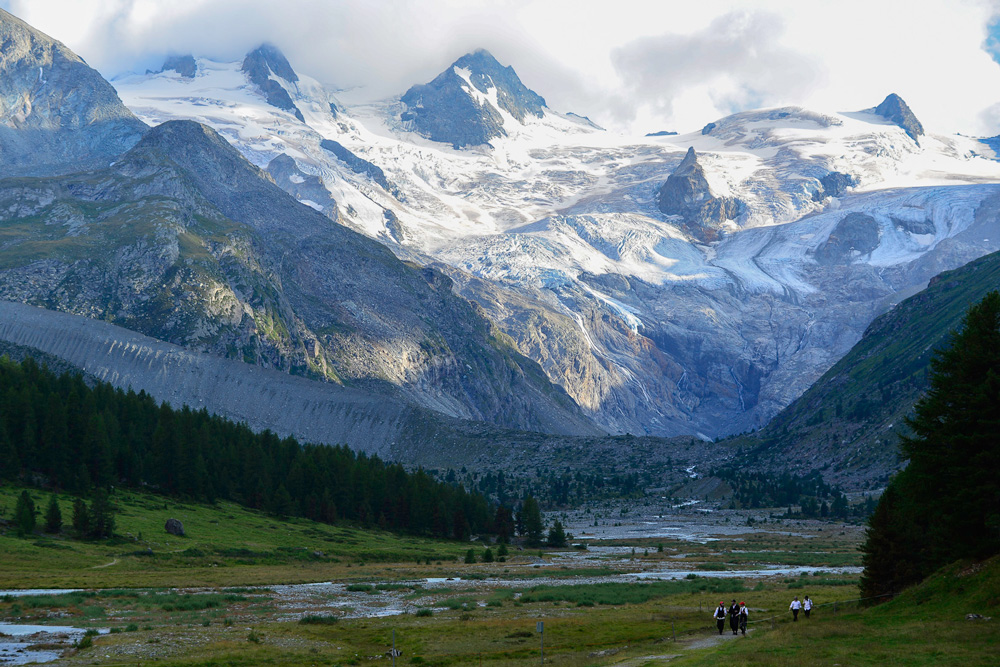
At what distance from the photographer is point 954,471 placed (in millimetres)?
45344

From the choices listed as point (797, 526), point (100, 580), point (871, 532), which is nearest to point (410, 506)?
point (100, 580)

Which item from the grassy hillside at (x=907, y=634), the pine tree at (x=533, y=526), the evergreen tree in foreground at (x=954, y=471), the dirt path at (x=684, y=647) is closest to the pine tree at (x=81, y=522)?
the pine tree at (x=533, y=526)

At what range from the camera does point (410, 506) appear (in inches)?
5738

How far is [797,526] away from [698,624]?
143888 millimetres

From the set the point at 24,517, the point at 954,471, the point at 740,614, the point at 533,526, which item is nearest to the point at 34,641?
the point at 740,614

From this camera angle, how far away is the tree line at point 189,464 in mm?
117688

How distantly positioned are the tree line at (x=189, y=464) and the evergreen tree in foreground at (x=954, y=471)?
98207mm

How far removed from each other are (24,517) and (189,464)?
4747 centimetres

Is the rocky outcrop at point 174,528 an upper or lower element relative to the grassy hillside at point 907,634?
lower

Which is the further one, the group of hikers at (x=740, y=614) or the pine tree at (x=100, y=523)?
the pine tree at (x=100, y=523)

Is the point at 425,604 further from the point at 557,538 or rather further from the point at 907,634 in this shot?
the point at 557,538

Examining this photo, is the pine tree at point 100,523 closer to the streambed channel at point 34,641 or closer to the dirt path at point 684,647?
the streambed channel at point 34,641

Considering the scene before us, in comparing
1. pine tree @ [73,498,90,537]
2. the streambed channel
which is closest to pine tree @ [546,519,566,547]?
pine tree @ [73,498,90,537]

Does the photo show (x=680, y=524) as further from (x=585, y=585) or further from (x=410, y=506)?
(x=585, y=585)
